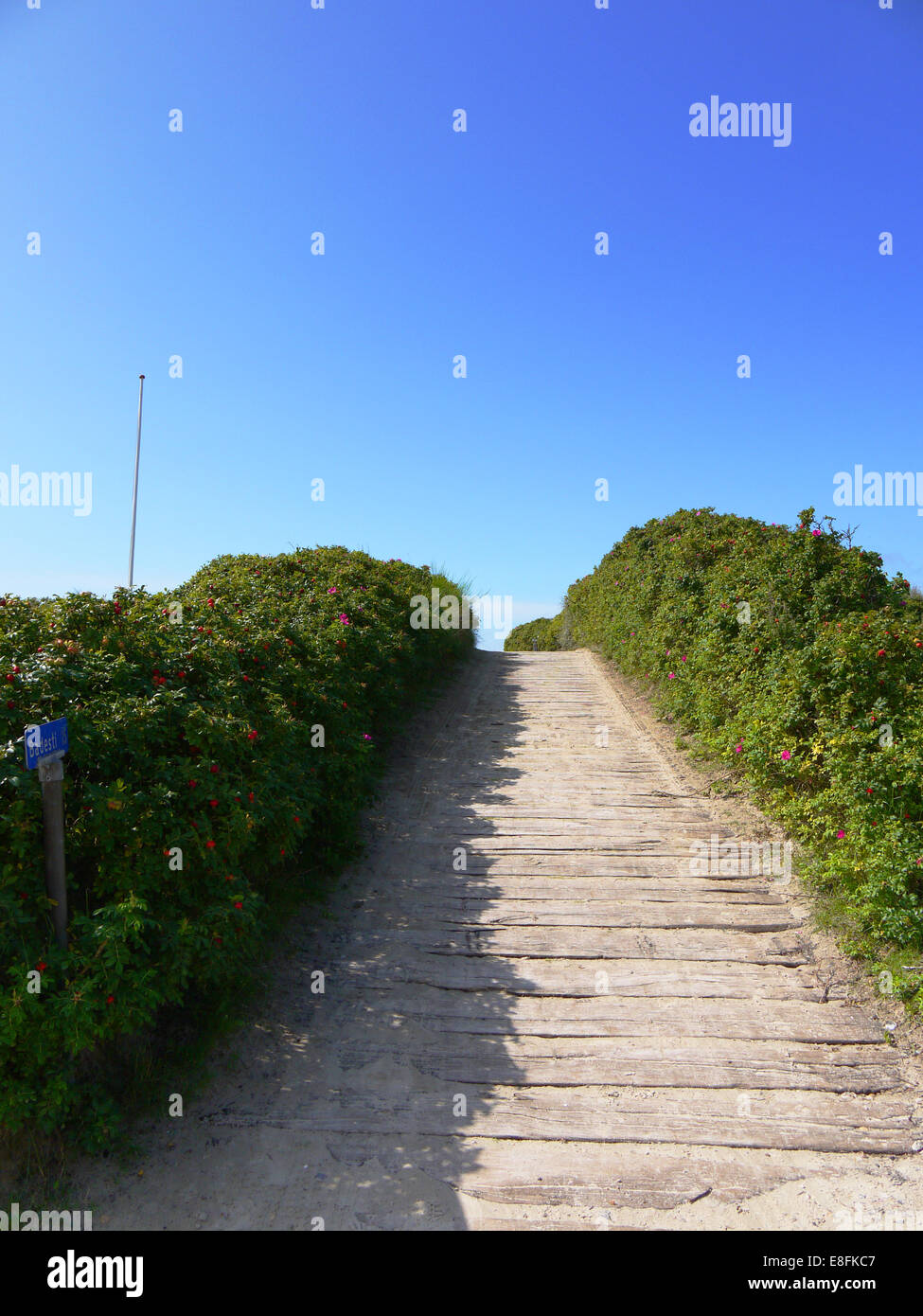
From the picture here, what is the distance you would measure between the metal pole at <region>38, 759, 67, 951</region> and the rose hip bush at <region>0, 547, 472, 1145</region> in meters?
0.05

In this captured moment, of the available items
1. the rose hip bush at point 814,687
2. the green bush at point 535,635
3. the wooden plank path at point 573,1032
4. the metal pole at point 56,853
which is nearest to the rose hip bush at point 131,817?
the metal pole at point 56,853

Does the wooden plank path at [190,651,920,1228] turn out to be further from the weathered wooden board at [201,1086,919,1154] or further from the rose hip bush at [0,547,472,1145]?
the rose hip bush at [0,547,472,1145]

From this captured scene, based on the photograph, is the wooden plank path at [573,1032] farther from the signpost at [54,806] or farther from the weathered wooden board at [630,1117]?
the signpost at [54,806]

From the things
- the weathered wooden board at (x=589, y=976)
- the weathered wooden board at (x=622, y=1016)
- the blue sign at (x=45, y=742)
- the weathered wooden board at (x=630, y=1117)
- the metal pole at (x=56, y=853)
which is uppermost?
the blue sign at (x=45, y=742)

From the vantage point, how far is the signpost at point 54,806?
3.29m

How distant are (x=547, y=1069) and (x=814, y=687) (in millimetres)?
3897

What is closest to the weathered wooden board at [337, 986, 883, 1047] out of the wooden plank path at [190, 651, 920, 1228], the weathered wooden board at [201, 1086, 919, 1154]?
the wooden plank path at [190, 651, 920, 1228]

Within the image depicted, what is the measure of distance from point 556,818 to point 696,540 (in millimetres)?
5510

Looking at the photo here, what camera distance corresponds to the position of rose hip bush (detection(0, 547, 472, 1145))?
321 centimetres

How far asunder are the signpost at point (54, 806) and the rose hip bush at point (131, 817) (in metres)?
0.06

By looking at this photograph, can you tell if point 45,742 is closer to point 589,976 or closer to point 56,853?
point 56,853

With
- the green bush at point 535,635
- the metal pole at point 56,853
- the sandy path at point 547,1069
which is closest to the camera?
the metal pole at point 56,853

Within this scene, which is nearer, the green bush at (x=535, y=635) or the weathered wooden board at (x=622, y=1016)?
the weathered wooden board at (x=622, y=1016)
